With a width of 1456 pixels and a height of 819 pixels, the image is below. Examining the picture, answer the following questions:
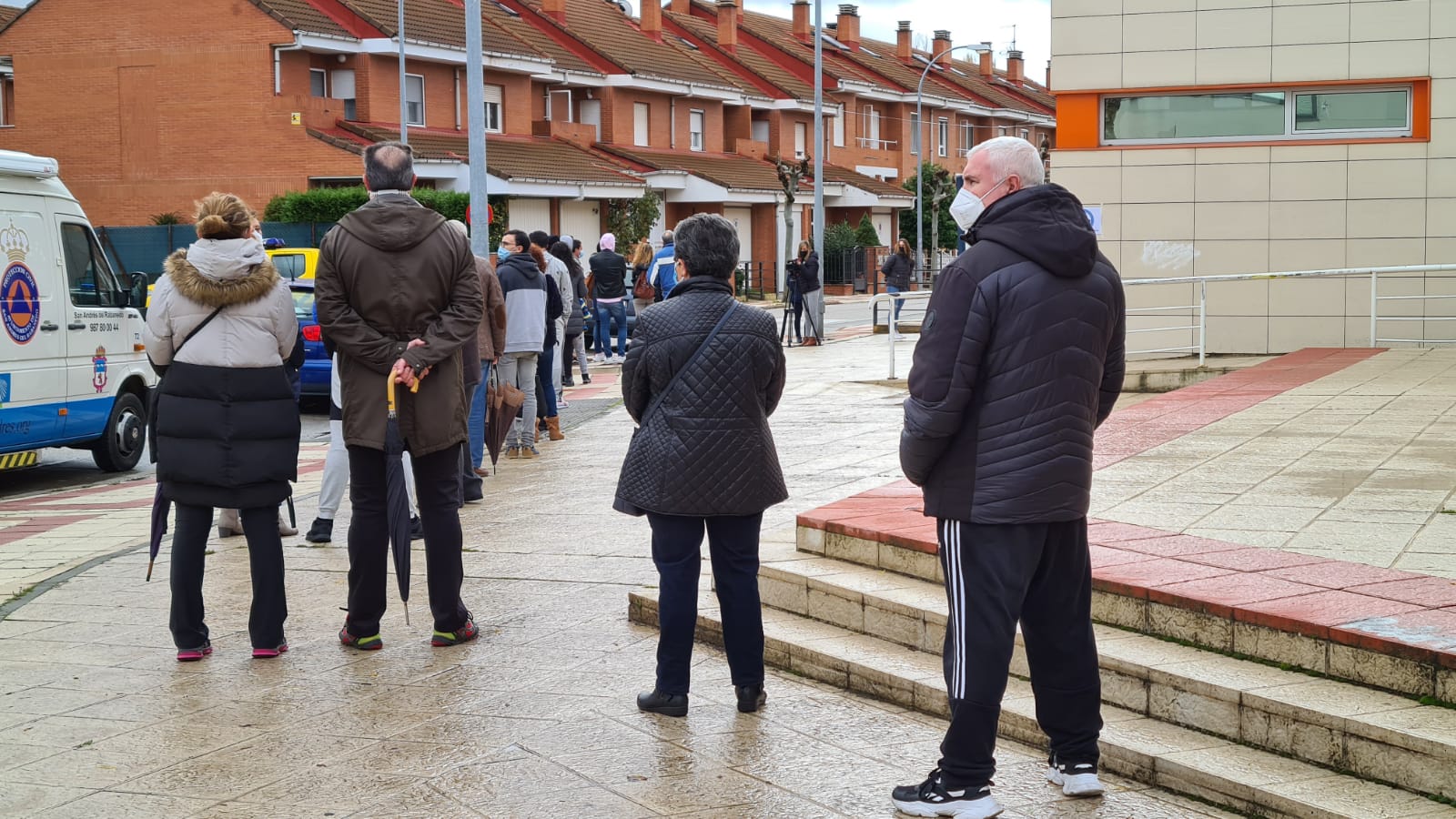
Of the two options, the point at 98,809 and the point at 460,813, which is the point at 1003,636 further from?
the point at 98,809

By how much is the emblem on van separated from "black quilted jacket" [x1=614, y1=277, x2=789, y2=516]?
7.98 meters

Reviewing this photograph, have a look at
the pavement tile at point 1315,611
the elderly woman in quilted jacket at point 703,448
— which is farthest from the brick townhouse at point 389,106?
the pavement tile at point 1315,611

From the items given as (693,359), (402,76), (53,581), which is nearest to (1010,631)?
(693,359)

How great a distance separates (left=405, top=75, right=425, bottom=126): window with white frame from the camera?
43.8 m

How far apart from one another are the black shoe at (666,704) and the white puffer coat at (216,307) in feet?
7.38

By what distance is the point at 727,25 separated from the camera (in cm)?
6469

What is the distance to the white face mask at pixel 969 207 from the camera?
4344 mm

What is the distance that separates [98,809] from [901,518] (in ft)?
12.2

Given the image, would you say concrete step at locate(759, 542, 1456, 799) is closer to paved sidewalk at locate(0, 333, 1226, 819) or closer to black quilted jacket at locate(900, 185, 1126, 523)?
paved sidewalk at locate(0, 333, 1226, 819)

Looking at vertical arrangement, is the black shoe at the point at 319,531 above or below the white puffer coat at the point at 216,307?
below

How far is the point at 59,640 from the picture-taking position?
21.9 feet

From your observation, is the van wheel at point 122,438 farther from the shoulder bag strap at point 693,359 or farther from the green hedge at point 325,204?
the green hedge at point 325,204

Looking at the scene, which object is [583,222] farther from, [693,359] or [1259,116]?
[693,359]

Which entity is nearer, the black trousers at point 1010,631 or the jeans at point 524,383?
the black trousers at point 1010,631
